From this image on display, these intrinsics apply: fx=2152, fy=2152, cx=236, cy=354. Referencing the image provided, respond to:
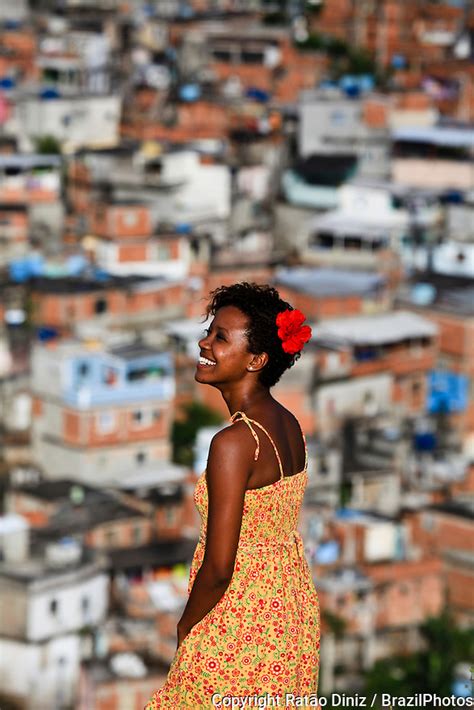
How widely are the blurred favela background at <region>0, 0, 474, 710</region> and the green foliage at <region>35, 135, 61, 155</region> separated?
5 centimetres

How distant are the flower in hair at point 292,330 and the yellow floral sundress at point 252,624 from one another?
19 cm

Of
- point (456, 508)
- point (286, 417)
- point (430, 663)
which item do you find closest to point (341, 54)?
point (456, 508)

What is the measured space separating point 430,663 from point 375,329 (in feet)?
30.2

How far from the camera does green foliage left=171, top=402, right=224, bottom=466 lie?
94.6ft

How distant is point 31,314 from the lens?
31.5m

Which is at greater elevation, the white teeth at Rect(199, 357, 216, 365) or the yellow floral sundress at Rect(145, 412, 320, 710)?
the white teeth at Rect(199, 357, 216, 365)

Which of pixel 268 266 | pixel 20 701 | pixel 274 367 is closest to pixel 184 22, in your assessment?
pixel 268 266

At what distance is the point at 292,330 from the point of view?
181 inches

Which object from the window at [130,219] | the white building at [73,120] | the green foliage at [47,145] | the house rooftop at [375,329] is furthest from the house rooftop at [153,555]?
the white building at [73,120]

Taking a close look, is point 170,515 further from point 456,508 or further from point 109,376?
point 456,508

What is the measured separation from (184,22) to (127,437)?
20.1 m

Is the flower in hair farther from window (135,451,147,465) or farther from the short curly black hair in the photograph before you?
window (135,451,147,465)

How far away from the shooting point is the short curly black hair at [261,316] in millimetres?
4637

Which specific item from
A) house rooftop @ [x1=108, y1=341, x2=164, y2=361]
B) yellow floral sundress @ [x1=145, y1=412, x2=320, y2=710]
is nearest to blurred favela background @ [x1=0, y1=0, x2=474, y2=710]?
house rooftop @ [x1=108, y1=341, x2=164, y2=361]
